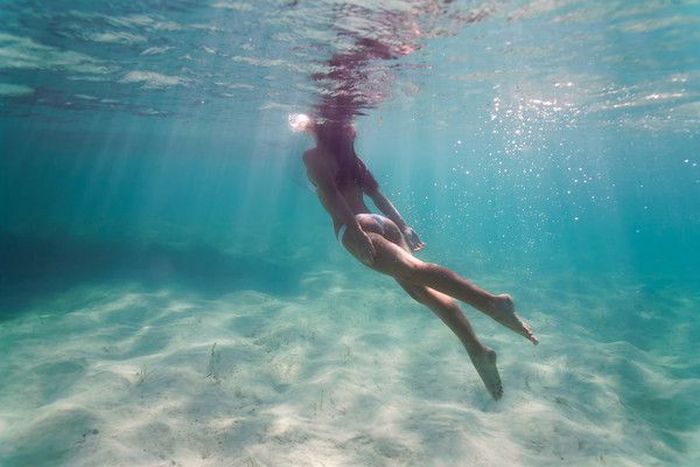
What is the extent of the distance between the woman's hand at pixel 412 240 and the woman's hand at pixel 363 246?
193 cm

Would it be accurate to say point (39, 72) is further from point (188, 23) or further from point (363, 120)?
point (363, 120)

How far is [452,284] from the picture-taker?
5.18m

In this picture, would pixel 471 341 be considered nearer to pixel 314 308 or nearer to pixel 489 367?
pixel 489 367

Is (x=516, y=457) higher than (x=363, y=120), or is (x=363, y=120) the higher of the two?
(x=363, y=120)

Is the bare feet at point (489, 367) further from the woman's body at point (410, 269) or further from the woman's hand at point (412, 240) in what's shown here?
the woman's hand at point (412, 240)

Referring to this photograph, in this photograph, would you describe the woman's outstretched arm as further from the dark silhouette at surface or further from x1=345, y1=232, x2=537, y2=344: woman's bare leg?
x1=345, y1=232, x2=537, y2=344: woman's bare leg

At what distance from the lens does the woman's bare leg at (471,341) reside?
5586mm

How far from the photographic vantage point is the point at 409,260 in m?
5.45

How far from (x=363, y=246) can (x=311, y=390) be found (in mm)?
4880

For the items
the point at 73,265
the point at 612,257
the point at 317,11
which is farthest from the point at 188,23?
the point at 612,257

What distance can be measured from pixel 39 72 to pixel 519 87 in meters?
19.8

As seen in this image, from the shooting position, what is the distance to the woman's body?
516cm

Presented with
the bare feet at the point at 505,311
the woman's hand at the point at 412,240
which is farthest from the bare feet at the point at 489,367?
the woman's hand at the point at 412,240

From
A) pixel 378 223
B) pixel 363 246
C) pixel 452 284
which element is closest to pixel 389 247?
pixel 363 246
